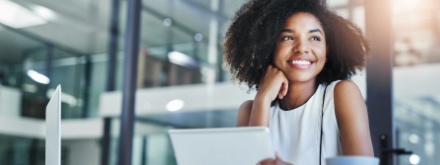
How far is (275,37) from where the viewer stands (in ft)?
6.67

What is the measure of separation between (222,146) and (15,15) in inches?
104

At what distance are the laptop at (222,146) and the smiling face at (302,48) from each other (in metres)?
0.49

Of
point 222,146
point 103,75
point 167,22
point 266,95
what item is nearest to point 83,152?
point 103,75

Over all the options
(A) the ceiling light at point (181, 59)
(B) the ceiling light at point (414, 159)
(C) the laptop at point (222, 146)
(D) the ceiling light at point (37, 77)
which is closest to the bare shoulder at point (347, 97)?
(C) the laptop at point (222, 146)

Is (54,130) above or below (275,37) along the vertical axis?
below

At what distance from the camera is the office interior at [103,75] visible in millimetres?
4039

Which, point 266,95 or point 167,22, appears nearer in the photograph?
point 266,95

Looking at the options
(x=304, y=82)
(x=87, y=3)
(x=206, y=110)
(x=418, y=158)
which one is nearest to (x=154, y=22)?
(x=87, y=3)

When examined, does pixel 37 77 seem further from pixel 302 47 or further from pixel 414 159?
pixel 302 47

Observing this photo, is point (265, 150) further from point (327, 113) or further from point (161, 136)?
point (161, 136)

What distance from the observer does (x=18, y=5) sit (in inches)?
150

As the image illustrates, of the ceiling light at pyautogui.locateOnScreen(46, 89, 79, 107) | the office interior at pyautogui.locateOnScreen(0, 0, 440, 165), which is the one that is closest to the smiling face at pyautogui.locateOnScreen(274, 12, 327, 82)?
the office interior at pyautogui.locateOnScreen(0, 0, 440, 165)

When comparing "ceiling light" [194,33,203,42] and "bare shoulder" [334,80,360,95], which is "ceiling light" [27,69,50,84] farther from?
"bare shoulder" [334,80,360,95]

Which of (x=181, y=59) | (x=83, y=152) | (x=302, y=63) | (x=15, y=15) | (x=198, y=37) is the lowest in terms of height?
(x=83, y=152)
